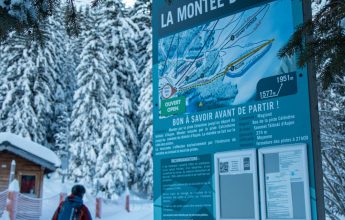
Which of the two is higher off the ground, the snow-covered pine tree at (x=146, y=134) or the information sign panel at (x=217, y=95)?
the snow-covered pine tree at (x=146, y=134)

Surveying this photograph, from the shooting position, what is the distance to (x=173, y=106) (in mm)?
4668

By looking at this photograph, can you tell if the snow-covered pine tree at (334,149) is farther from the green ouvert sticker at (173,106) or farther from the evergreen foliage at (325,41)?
the evergreen foliage at (325,41)

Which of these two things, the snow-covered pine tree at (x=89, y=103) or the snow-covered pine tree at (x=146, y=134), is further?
the snow-covered pine tree at (x=89, y=103)

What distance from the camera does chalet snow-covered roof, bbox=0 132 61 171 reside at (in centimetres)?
2098

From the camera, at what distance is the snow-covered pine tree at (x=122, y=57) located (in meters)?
34.0

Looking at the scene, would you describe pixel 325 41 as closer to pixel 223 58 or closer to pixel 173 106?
pixel 223 58

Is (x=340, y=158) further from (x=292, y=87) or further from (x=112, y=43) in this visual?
(x=112, y=43)

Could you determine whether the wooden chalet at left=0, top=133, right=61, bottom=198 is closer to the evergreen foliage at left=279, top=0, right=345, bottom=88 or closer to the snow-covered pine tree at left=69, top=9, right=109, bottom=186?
the snow-covered pine tree at left=69, top=9, right=109, bottom=186

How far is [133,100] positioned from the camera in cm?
3591

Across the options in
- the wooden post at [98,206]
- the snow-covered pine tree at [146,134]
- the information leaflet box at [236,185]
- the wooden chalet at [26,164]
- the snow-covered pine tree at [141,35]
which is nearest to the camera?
the information leaflet box at [236,185]

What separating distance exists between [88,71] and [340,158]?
26057 millimetres

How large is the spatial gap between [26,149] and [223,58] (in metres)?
18.6

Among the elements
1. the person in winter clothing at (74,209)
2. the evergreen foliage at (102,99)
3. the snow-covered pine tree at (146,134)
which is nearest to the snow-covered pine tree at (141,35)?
the evergreen foliage at (102,99)

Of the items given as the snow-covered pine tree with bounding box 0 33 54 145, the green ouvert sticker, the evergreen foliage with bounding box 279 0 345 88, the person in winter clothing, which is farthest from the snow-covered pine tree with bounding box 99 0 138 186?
the evergreen foliage with bounding box 279 0 345 88
